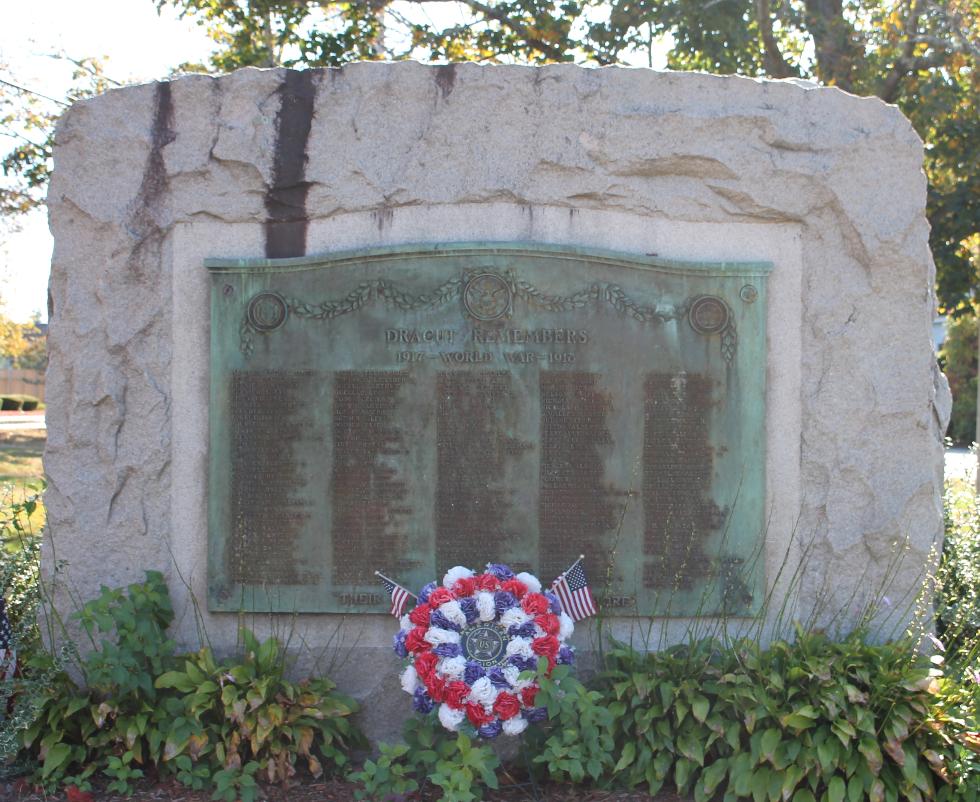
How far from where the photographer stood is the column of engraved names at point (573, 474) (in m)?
4.93

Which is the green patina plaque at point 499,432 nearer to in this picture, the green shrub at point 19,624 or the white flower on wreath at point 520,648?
the white flower on wreath at point 520,648

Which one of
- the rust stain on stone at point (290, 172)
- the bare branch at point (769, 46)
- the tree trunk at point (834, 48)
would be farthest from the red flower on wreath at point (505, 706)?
the bare branch at point (769, 46)

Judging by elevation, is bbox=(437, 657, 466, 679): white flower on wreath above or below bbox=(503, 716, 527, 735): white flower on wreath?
above

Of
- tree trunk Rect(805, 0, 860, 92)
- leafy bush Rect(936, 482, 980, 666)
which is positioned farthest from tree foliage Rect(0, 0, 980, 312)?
leafy bush Rect(936, 482, 980, 666)

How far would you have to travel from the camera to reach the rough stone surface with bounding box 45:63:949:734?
4961 mm

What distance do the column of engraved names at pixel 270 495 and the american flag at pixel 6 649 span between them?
3.68ft

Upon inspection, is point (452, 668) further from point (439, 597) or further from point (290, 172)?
point (290, 172)

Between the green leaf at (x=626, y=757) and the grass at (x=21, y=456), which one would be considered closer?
the green leaf at (x=626, y=757)

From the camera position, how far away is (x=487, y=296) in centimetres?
496

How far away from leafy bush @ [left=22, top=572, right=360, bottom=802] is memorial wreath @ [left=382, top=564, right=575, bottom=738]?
56 cm

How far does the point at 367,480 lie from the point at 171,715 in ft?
4.52

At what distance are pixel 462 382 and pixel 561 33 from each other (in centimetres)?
777

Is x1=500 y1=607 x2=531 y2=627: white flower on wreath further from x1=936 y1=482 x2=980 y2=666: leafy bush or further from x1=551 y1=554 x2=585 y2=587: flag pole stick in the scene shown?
x1=936 y1=482 x2=980 y2=666: leafy bush

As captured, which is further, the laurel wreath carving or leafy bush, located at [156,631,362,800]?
the laurel wreath carving
